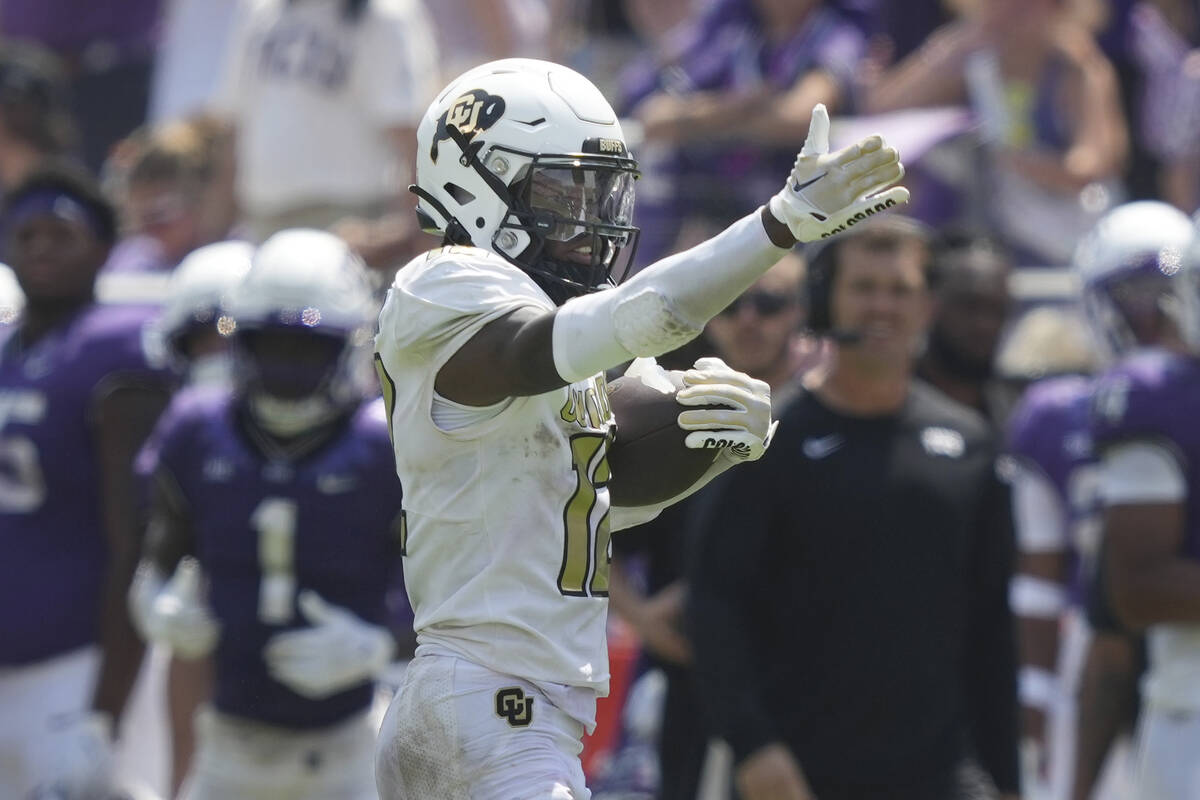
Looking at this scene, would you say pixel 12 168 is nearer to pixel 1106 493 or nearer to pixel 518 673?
pixel 1106 493

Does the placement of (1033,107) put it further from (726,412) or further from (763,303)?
(726,412)

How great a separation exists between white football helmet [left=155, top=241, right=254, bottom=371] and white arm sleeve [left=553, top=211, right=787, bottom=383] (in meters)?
3.32

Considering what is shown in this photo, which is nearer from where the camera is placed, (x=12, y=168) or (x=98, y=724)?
(x=98, y=724)

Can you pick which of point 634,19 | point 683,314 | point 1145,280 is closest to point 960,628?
point 1145,280

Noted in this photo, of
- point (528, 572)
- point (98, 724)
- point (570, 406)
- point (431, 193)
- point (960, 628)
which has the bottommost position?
point (98, 724)

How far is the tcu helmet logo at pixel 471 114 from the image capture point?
4.02 metres

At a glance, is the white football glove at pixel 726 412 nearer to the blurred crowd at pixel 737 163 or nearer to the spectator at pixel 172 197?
the blurred crowd at pixel 737 163

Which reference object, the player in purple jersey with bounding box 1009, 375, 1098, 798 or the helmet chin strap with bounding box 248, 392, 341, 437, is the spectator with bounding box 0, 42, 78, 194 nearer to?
the helmet chin strap with bounding box 248, 392, 341, 437

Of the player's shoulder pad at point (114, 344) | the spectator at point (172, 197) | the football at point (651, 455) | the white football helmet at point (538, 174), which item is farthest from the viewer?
the spectator at point (172, 197)

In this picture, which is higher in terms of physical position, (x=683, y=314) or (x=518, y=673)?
(x=683, y=314)

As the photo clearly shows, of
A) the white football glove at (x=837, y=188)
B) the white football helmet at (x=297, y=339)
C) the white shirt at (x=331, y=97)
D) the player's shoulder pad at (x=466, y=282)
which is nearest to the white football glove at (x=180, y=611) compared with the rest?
the white football helmet at (x=297, y=339)

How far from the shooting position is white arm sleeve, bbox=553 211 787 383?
352cm

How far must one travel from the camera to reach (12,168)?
8.97m

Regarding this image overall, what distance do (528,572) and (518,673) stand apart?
0.17m
